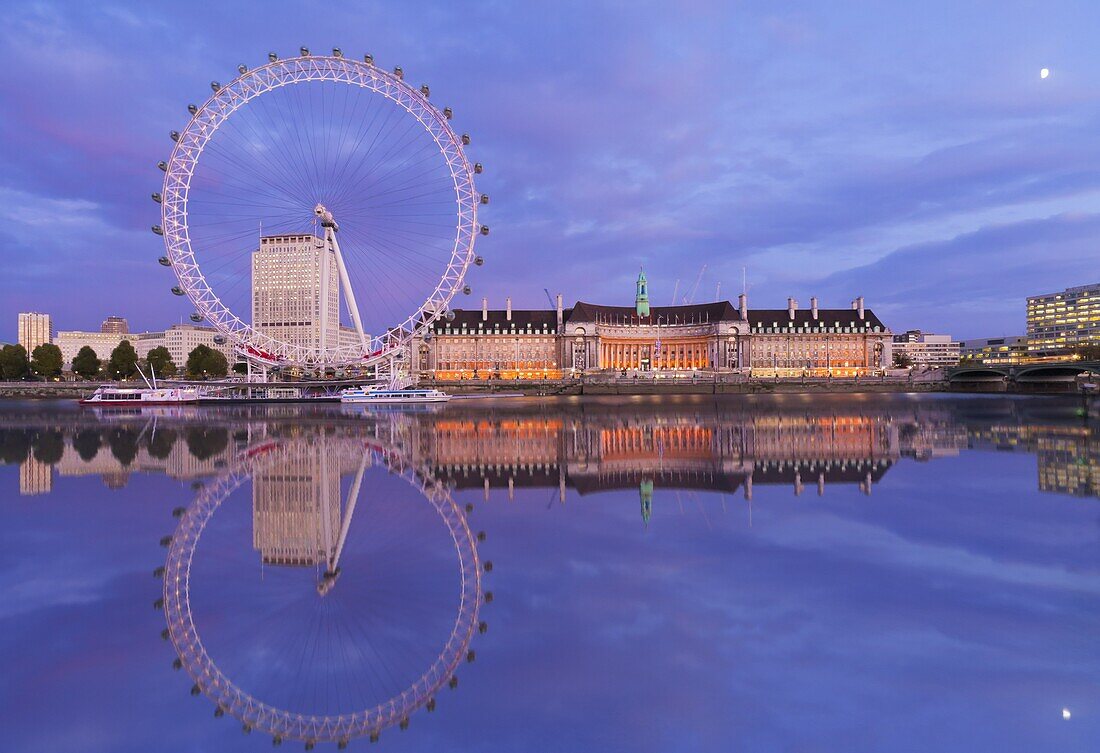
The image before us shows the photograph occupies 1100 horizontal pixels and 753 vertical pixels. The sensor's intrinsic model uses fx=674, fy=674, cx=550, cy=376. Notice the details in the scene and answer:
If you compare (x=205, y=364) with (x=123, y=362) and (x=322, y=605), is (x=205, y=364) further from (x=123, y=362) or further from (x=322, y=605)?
(x=322, y=605)

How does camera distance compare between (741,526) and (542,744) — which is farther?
(741,526)

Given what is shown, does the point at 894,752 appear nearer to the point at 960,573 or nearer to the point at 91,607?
the point at 960,573

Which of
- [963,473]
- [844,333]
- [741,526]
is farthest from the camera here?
[844,333]

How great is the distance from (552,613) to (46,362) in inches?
5409

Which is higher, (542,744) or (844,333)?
(844,333)

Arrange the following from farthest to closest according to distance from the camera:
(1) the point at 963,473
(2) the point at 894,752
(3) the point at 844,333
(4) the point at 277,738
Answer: (3) the point at 844,333 < (1) the point at 963,473 < (4) the point at 277,738 < (2) the point at 894,752

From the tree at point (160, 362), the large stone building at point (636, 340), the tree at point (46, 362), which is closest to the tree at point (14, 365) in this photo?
the tree at point (46, 362)

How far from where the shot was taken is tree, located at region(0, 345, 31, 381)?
378 feet

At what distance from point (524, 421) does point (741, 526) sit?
92.7ft

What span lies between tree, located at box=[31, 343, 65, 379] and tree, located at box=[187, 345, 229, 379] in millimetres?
20807

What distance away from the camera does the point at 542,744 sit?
5672mm

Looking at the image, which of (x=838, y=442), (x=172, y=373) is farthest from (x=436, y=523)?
(x=172, y=373)

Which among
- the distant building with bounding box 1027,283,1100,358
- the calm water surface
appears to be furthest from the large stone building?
the calm water surface

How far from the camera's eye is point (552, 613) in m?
8.30
